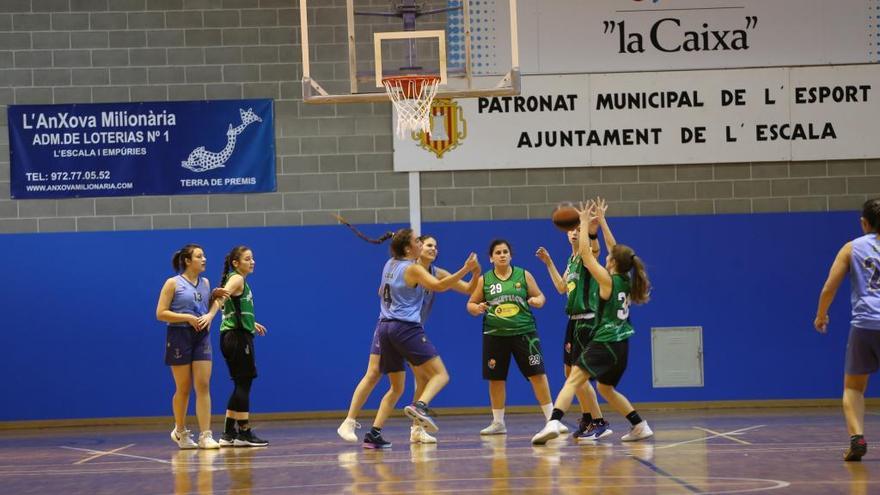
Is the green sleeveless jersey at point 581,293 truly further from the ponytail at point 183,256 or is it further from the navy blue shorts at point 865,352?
the ponytail at point 183,256

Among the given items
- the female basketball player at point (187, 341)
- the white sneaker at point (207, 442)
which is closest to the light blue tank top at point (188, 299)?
the female basketball player at point (187, 341)

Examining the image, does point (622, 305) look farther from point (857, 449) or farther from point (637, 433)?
point (857, 449)

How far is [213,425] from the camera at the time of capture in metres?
12.6

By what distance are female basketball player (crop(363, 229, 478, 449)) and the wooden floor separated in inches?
12.3

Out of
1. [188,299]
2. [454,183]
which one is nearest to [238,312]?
[188,299]

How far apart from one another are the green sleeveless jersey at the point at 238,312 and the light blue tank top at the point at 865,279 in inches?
185

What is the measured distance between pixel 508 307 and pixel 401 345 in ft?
4.30

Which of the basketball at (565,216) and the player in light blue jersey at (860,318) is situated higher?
the basketball at (565,216)

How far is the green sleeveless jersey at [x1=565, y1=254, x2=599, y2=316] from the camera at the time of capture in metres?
9.38

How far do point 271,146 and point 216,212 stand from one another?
36.3 inches

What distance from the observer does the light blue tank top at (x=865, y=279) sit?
7.40 meters

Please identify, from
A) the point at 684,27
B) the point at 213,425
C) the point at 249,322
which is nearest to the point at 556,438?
the point at 249,322

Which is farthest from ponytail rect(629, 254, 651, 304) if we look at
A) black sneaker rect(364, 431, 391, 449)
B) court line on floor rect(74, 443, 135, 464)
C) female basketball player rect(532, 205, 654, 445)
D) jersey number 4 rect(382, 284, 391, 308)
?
court line on floor rect(74, 443, 135, 464)

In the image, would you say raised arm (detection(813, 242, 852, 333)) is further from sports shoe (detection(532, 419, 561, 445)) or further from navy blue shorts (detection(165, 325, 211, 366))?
navy blue shorts (detection(165, 325, 211, 366))
